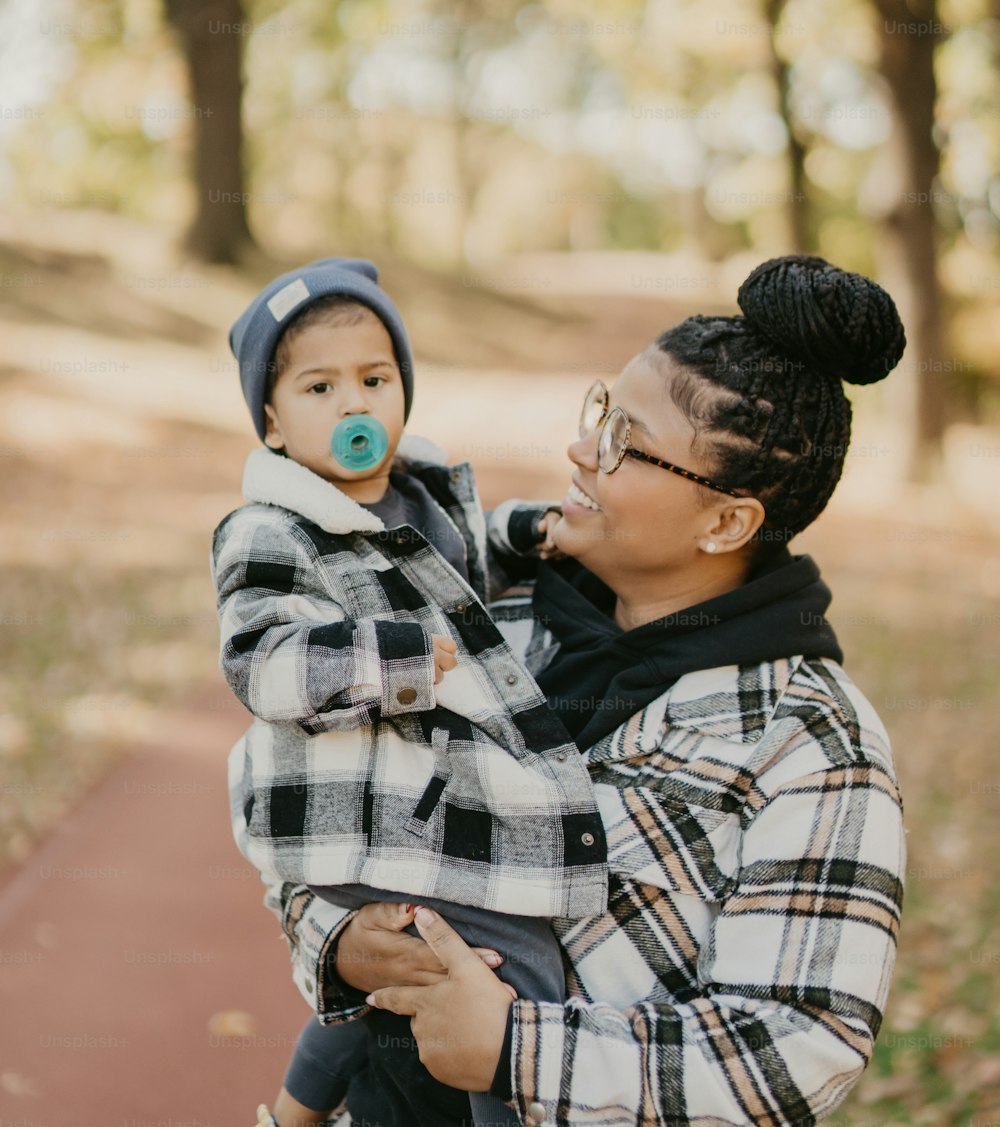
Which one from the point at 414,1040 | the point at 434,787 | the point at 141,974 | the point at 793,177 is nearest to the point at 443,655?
the point at 434,787

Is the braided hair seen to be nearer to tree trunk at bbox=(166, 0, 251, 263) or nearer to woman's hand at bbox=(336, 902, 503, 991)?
woman's hand at bbox=(336, 902, 503, 991)

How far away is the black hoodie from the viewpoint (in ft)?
6.20

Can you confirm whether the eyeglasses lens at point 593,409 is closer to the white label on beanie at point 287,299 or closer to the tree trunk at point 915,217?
the white label on beanie at point 287,299

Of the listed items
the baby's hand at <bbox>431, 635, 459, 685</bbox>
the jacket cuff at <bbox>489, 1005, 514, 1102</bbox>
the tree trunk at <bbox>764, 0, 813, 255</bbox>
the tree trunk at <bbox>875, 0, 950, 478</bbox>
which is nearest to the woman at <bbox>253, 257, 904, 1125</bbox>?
the jacket cuff at <bbox>489, 1005, 514, 1102</bbox>

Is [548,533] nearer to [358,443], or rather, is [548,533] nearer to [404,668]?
[358,443]

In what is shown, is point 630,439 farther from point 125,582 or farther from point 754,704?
point 125,582

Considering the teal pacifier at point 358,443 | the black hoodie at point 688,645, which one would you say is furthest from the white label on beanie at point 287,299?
the black hoodie at point 688,645

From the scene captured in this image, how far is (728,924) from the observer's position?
1.67 meters

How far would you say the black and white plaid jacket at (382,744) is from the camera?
70.9 inches

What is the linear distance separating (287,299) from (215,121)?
16573 mm

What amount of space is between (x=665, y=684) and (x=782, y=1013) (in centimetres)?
55

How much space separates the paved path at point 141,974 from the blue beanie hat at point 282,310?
255 cm

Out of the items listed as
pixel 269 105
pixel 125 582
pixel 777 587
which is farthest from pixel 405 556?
pixel 269 105

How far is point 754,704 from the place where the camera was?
5.96 ft
